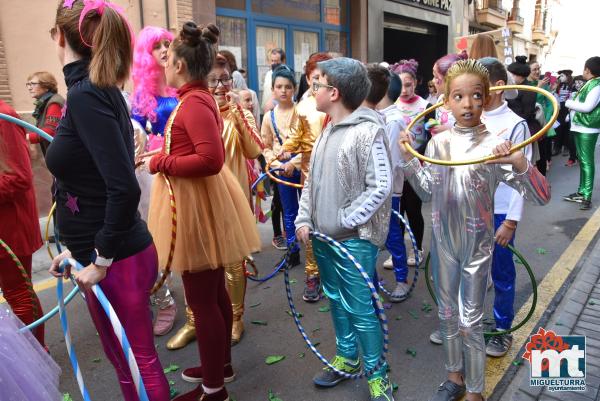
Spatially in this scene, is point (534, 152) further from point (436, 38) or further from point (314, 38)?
point (436, 38)

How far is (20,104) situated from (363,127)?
22.2 ft

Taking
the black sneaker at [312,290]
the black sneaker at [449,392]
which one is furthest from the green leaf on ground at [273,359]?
the black sneaker at [449,392]

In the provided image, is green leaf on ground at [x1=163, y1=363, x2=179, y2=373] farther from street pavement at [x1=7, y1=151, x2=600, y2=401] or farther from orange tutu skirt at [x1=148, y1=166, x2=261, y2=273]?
orange tutu skirt at [x1=148, y1=166, x2=261, y2=273]

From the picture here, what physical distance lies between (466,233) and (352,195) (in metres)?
0.70

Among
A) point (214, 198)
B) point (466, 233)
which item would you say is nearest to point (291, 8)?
point (214, 198)

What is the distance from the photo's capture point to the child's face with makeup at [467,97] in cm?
265

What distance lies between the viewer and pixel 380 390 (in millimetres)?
2957

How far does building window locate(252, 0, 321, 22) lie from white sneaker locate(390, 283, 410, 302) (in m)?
8.72

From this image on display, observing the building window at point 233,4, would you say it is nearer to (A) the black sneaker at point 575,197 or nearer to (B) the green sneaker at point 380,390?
(A) the black sneaker at point 575,197

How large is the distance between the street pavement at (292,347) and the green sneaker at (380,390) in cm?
21

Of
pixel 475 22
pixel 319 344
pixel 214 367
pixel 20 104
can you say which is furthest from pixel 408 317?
pixel 475 22

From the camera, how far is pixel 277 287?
5.17 m

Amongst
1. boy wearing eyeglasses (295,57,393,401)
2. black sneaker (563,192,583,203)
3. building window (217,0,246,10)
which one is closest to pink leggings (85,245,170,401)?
boy wearing eyeglasses (295,57,393,401)

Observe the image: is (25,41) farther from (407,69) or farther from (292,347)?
(292,347)
